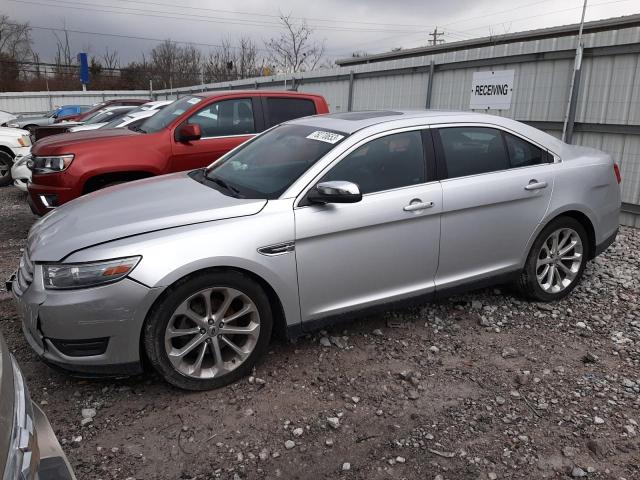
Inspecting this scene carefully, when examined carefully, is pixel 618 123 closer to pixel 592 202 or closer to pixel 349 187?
pixel 592 202

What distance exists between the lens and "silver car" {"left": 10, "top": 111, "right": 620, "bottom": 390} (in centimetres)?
281

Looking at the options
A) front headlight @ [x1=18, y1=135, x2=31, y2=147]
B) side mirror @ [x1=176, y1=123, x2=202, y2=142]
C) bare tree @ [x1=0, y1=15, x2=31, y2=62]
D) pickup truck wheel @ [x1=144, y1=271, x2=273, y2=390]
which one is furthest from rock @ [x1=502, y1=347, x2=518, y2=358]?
bare tree @ [x1=0, y1=15, x2=31, y2=62]

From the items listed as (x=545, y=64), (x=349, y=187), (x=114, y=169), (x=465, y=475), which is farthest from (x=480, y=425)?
(x=545, y=64)

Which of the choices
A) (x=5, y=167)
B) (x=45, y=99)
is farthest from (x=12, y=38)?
(x=5, y=167)

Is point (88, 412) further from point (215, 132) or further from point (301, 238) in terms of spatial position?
point (215, 132)

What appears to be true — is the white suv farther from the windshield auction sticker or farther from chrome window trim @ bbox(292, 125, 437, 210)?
chrome window trim @ bbox(292, 125, 437, 210)

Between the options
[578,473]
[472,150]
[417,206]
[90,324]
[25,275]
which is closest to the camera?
[578,473]

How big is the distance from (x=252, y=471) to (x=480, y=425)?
1.27 m

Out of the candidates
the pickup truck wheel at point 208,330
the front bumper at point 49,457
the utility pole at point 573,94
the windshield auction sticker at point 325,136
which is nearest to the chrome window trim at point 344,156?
the windshield auction sticker at point 325,136

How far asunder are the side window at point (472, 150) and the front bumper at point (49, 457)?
2.98 metres

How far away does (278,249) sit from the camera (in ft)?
10.2

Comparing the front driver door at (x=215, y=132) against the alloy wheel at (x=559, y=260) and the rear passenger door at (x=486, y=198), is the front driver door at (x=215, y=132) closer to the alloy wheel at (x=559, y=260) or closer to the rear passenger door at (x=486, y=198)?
the rear passenger door at (x=486, y=198)

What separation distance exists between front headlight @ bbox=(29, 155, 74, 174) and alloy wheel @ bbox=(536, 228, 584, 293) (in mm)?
4902

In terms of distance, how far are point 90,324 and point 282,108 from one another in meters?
4.68
